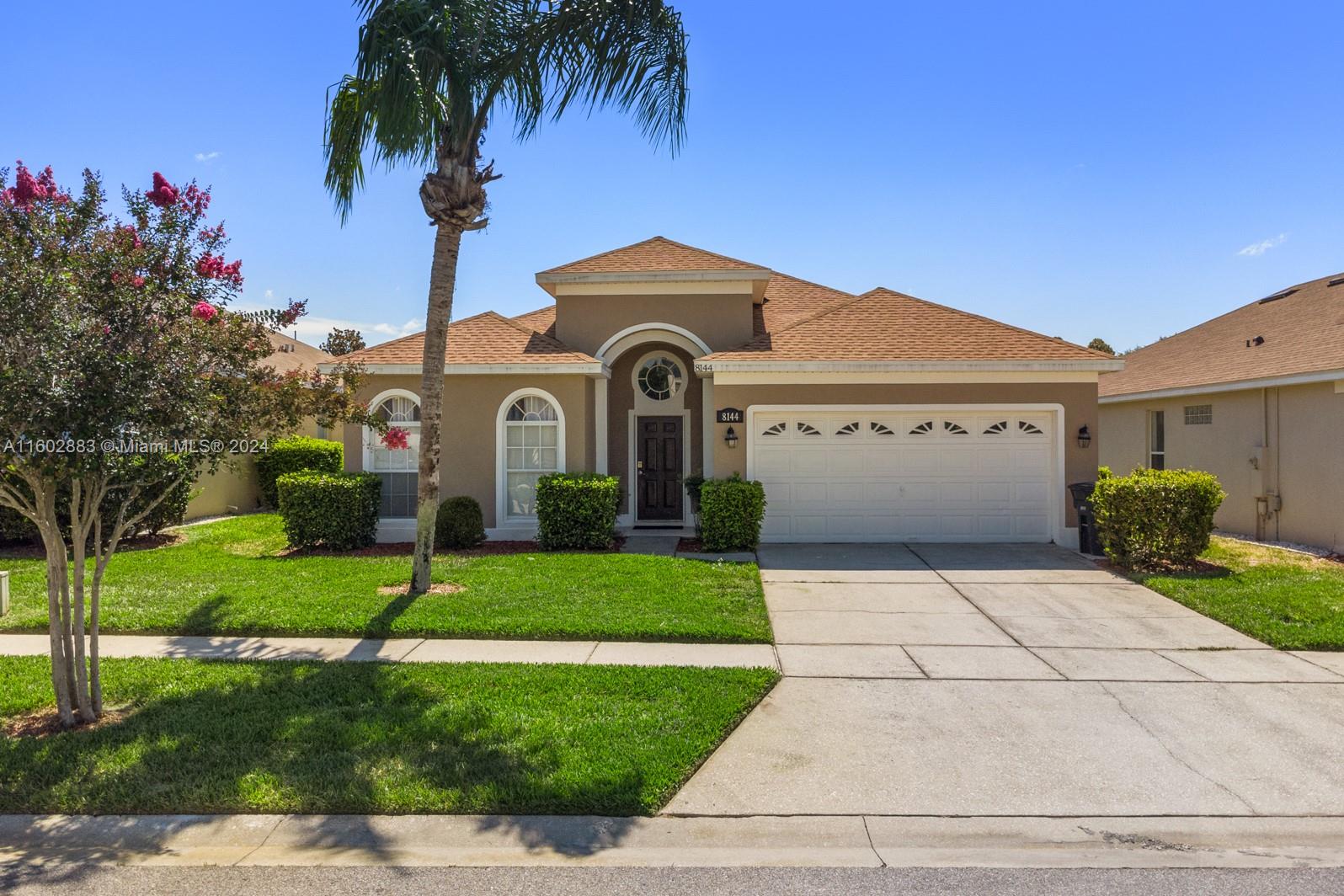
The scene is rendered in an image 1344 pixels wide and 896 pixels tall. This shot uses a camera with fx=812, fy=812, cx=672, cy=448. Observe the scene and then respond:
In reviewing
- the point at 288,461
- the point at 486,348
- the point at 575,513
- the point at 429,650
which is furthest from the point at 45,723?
the point at 288,461

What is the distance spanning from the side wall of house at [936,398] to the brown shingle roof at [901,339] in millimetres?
474

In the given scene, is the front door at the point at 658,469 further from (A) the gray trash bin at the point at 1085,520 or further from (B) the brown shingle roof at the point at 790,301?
(A) the gray trash bin at the point at 1085,520

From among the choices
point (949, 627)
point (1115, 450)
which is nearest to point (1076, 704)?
point (949, 627)

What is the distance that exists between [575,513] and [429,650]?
17.7ft

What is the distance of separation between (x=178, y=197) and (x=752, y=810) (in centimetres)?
596

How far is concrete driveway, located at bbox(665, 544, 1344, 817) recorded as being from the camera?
4734mm

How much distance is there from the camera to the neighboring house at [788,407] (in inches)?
526

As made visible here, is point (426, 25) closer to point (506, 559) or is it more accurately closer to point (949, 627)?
point (506, 559)


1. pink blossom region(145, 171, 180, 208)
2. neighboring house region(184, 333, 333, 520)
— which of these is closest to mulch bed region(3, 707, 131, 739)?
pink blossom region(145, 171, 180, 208)

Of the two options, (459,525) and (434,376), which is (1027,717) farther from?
(459,525)

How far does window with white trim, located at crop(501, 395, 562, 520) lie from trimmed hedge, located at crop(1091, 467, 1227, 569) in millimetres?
8705

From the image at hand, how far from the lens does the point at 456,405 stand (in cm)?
1398

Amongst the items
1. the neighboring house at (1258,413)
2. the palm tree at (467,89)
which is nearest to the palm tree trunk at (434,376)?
the palm tree at (467,89)

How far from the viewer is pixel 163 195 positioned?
612 cm
